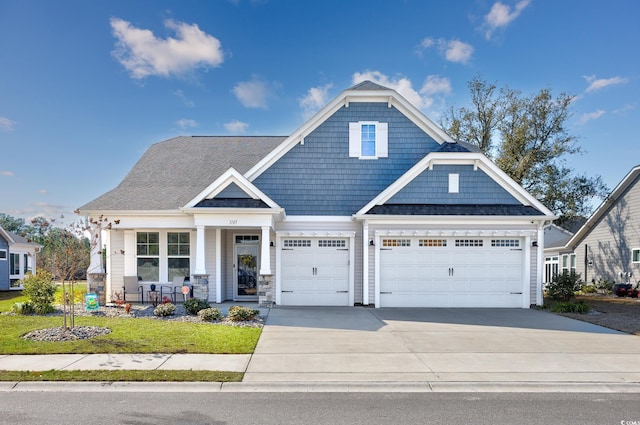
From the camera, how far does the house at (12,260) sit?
86.8ft

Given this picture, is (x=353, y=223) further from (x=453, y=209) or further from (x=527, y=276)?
(x=527, y=276)

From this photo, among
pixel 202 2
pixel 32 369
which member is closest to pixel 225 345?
pixel 32 369

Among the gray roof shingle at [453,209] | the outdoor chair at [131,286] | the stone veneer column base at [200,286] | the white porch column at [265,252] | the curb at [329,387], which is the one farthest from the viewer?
the outdoor chair at [131,286]

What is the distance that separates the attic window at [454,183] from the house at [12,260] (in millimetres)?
25187

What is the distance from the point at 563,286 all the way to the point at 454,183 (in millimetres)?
6121

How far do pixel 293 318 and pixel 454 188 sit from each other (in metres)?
7.65

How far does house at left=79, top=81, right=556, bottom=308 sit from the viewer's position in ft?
47.2

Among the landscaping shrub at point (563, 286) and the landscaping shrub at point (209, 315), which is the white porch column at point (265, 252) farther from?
the landscaping shrub at point (563, 286)

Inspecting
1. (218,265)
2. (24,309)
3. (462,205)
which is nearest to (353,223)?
(462,205)

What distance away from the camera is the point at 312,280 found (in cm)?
1496

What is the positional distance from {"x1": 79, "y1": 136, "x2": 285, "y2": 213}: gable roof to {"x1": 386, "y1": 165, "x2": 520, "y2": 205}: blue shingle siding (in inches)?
280

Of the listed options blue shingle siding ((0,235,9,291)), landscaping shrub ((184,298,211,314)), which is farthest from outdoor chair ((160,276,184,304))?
blue shingle siding ((0,235,9,291))

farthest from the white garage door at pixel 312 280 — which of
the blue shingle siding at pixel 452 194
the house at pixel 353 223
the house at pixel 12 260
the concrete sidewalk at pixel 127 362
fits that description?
the house at pixel 12 260

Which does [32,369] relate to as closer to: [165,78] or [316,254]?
[316,254]
